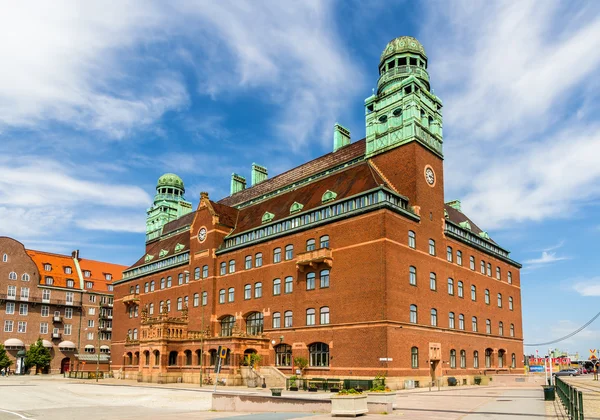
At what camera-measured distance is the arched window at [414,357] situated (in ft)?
150

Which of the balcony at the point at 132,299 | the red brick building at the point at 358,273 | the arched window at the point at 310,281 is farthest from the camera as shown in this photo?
the balcony at the point at 132,299

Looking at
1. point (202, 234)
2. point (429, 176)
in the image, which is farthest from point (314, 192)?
point (202, 234)

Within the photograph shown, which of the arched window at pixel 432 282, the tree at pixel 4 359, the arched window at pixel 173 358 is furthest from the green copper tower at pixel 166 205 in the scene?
the arched window at pixel 432 282

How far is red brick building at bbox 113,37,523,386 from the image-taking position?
151 ft

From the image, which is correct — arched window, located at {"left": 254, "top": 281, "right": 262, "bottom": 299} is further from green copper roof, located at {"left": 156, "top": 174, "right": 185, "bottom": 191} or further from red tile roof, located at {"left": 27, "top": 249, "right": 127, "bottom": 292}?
red tile roof, located at {"left": 27, "top": 249, "right": 127, "bottom": 292}

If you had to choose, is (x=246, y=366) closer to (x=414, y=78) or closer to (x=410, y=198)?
(x=410, y=198)

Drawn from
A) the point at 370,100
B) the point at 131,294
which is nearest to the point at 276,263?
the point at 370,100

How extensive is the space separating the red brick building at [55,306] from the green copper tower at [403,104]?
53018 mm

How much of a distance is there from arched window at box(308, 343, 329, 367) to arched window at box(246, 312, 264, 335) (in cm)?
827

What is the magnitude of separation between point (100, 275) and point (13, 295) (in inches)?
725

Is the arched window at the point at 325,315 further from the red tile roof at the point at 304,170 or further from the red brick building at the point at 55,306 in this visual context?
the red brick building at the point at 55,306

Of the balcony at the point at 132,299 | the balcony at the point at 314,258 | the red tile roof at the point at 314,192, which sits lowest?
the balcony at the point at 132,299

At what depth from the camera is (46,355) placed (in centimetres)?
8488

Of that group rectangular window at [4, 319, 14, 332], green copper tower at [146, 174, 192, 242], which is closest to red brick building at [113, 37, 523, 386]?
green copper tower at [146, 174, 192, 242]
